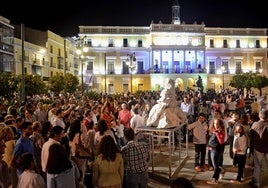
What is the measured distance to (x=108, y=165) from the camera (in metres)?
6.12

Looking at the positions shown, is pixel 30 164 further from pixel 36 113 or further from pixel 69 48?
pixel 69 48

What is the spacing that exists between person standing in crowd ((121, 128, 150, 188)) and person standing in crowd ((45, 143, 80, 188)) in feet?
4.72

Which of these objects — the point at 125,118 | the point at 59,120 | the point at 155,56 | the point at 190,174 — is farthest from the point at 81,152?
the point at 155,56

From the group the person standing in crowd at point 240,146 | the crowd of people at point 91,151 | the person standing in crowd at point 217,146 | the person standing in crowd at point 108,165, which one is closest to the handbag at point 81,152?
the crowd of people at point 91,151

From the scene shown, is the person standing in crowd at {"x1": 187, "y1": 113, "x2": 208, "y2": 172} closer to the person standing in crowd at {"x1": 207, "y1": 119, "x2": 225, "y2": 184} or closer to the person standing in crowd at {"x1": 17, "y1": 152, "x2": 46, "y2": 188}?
the person standing in crowd at {"x1": 207, "y1": 119, "x2": 225, "y2": 184}

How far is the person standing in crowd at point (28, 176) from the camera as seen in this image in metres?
5.48

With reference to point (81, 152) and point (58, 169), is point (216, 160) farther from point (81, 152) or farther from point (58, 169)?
point (58, 169)

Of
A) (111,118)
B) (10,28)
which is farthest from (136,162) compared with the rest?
(10,28)

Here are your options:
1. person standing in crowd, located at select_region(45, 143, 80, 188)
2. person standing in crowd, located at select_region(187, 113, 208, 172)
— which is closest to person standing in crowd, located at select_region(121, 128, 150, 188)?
person standing in crowd, located at select_region(45, 143, 80, 188)

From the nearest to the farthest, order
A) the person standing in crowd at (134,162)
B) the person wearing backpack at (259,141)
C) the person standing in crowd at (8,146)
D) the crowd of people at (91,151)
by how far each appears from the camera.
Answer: the crowd of people at (91,151)
the person standing in crowd at (134,162)
the person standing in crowd at (8,146)
the person wearing backpack at (259,141)

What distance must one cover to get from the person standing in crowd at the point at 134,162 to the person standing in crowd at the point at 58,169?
144cm

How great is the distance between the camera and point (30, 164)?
5582 millimetres

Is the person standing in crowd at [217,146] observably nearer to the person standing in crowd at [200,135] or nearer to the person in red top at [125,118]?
the person standing in crowd at [200,135]

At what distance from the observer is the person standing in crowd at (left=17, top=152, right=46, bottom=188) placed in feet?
18.0
